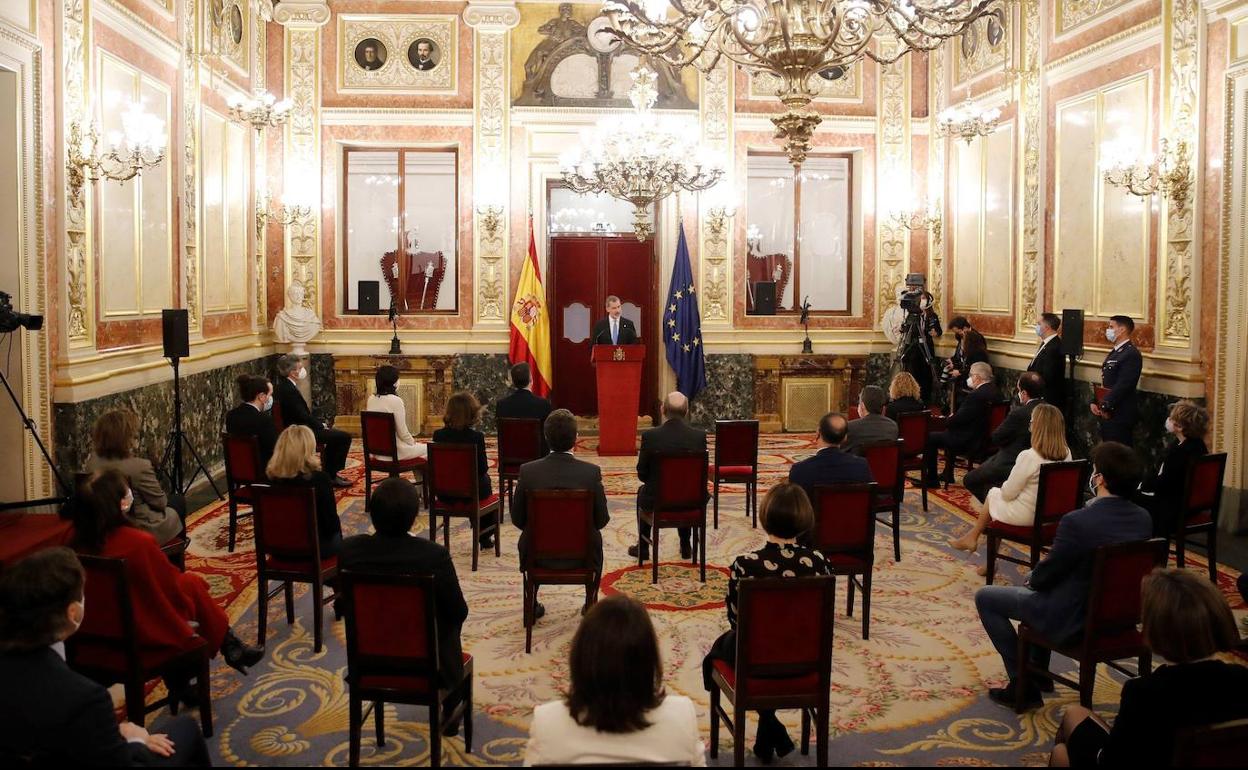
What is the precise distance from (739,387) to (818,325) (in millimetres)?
1361

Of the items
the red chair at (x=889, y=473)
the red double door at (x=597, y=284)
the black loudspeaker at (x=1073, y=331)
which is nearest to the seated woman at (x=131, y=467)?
the red chair at (x=889, y=473)

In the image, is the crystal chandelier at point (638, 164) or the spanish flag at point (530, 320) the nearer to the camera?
the crystal chandelier at point (638, 164)

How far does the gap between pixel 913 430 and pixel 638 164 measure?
3569 mm

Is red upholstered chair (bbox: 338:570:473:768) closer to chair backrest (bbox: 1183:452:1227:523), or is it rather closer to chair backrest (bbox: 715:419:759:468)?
chair backrest (bbox: 715:419:759:468)

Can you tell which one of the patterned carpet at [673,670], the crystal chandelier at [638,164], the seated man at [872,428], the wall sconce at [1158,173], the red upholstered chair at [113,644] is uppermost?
the crystal chandelier at [638,164]

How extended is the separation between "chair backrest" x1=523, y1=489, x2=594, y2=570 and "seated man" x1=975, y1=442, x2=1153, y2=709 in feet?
6.86

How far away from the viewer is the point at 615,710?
8.21 ft

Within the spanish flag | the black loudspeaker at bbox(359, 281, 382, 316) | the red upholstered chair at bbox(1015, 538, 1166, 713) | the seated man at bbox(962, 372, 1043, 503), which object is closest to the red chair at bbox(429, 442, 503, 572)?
the seated man at bbox(962, 372, 1043, 503)

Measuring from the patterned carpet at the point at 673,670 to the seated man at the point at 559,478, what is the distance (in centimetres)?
54

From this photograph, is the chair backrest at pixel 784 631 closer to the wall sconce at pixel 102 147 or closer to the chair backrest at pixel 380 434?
the chair backrest at pixel 380 434

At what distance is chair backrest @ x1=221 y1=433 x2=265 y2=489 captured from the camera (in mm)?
6992

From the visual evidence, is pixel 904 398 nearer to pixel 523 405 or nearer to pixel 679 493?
pixel 679 493

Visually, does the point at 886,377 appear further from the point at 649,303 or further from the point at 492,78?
the point at 492,78

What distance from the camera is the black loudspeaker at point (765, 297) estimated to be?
13.0 metres
